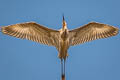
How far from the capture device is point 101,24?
2475 cm

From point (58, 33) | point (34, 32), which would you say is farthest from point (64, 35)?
point (34, 32)

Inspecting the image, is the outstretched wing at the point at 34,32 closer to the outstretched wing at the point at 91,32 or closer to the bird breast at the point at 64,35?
the bird breast at the point at 64,35

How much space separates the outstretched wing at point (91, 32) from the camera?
80.9 ft

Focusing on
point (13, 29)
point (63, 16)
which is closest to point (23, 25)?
point (13, 29)

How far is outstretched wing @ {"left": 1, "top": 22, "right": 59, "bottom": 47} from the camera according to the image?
2431cm

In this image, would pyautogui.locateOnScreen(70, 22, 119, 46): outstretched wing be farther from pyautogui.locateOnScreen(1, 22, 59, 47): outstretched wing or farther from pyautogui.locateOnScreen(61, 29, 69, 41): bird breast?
pyautogui.locateOnScreen(1, 22, 59, 47): outstretched wing

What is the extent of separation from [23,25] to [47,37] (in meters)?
1.35

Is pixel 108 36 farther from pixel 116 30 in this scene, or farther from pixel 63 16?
pixel 63 16

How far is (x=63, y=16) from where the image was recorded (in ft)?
78.0

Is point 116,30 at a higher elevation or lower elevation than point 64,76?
higher

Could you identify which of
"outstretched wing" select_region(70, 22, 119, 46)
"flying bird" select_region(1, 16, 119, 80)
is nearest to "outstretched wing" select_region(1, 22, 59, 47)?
"flying bird" select_region(1, 16, 119, 80)

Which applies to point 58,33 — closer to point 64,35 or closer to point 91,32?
point 64,35

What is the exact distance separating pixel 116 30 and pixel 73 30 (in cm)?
211

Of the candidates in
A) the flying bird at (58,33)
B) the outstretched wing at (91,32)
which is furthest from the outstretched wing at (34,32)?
the outstretched wing at (91,32)
